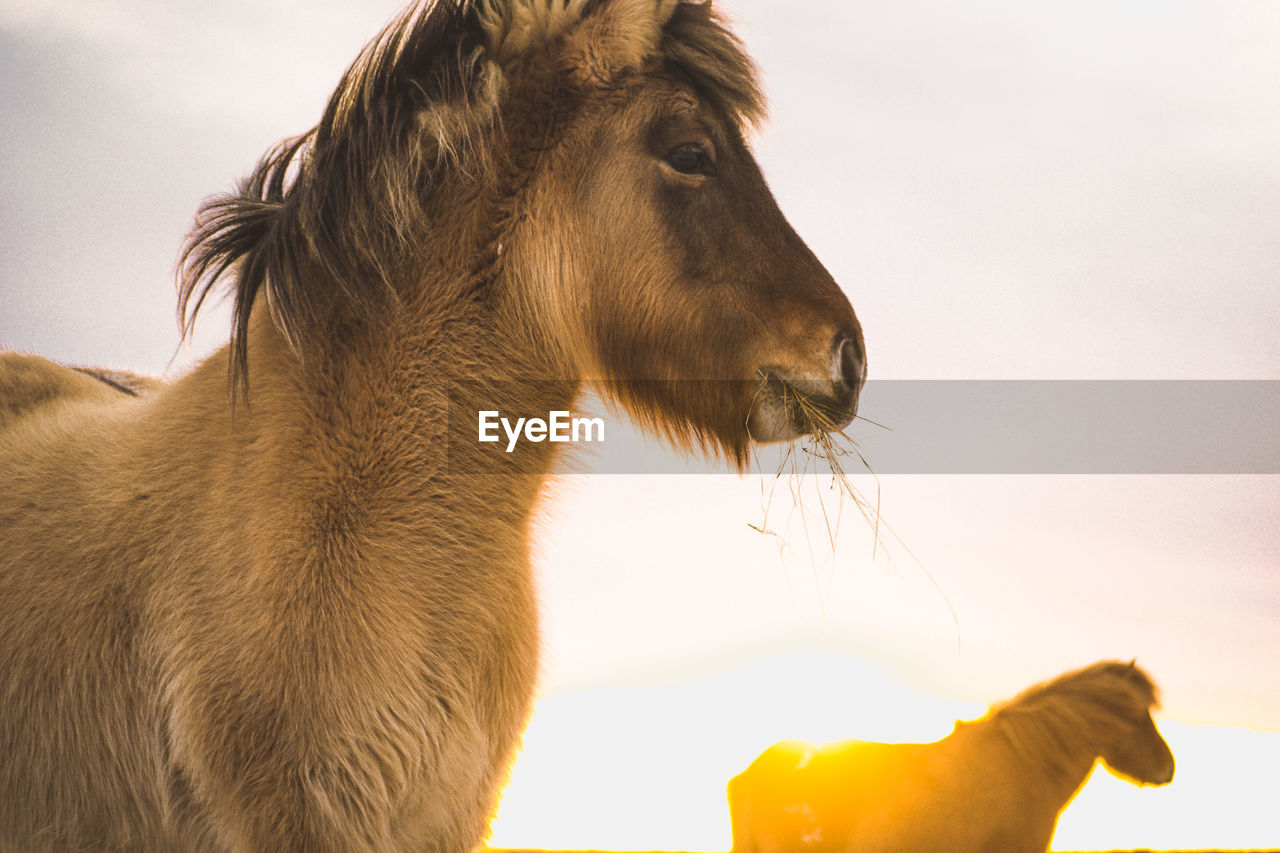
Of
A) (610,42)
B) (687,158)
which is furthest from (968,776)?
(610,42)

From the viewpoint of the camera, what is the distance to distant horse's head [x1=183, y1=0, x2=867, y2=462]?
1971 millimetres

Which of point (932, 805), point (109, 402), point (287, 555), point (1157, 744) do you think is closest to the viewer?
point (287, 555)

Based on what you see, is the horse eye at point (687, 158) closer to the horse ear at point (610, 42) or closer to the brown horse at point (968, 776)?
the horse ear at point (610, 42)

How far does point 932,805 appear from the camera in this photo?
13.2ft

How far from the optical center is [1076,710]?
444cm

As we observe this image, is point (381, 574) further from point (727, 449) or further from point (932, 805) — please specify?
point (932, 805)

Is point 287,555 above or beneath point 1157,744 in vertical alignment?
above

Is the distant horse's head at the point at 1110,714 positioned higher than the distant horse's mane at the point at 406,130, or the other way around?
the distant horse's mane at the point at 406,130

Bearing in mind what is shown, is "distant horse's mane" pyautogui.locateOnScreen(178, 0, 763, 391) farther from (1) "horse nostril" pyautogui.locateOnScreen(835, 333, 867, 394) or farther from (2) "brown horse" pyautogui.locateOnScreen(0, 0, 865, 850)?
(1) "horse nostril" pyautogui.locateOnScreen(835, 333, 867, 394)

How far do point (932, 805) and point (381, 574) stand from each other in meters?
3.09

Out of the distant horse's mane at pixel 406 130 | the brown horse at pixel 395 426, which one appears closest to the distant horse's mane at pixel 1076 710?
the brown horse at pixel 395 426

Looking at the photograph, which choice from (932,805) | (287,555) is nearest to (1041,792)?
(932,805)

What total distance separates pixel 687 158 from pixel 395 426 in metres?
0.82

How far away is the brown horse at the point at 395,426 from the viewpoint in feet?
5.68
